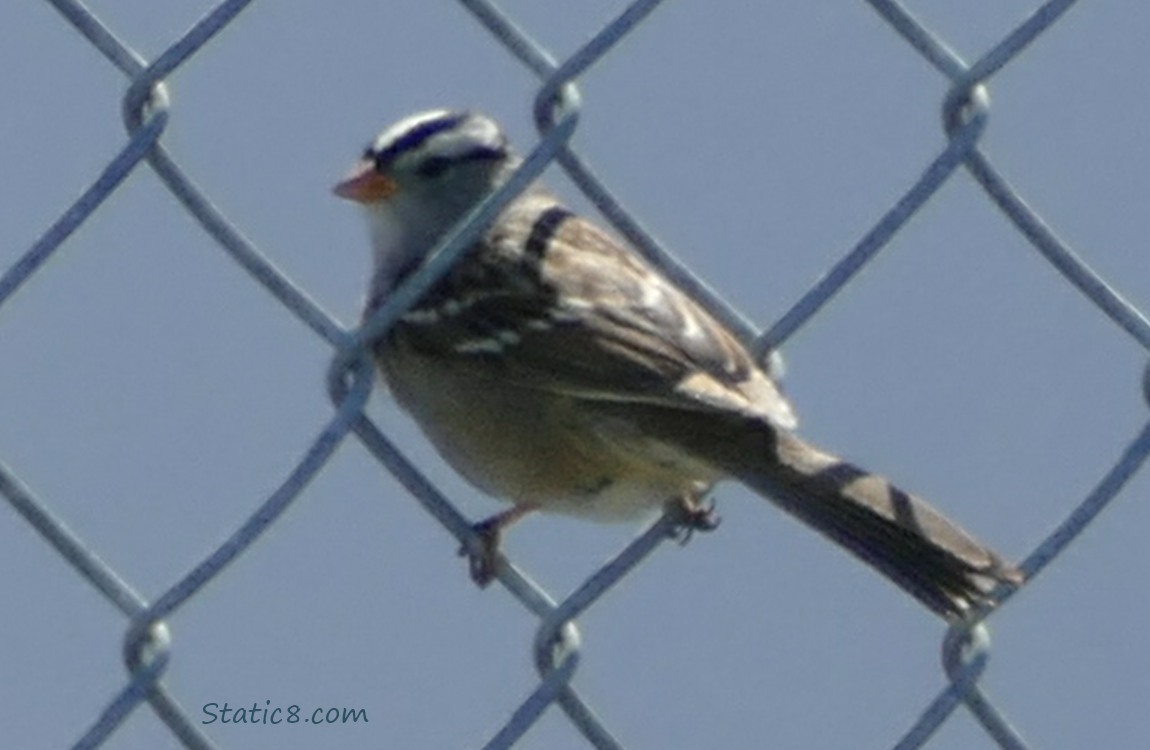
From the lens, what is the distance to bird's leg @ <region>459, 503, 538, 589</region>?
8.41 feet

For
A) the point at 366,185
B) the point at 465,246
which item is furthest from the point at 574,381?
the point at 465,246

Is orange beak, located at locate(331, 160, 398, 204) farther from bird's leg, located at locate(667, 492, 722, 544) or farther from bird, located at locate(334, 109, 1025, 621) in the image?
bird's leg, located at locate(667, 492, 722, 544)

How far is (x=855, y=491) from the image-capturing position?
110 inches

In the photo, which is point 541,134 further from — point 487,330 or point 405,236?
point 405,236

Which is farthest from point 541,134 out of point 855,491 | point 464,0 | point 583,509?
point 583,509

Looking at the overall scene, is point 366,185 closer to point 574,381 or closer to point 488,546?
point 574,381

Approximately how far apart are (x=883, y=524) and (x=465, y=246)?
81 centimetres

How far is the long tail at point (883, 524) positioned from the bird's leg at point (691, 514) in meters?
0.09

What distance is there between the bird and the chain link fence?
2.31ft

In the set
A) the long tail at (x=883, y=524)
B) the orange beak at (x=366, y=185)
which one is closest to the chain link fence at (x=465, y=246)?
the long tail at (x=883, y=524)

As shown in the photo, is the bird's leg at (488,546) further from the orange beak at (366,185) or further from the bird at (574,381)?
Result: the orange beak at (366,185)

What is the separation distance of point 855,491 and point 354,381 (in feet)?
2.80

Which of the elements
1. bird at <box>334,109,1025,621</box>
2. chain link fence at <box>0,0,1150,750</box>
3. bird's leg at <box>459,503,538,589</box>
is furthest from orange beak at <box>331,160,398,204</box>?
chain link fence at <box>0,0,1150,750</box>

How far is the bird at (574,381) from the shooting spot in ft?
10.3
